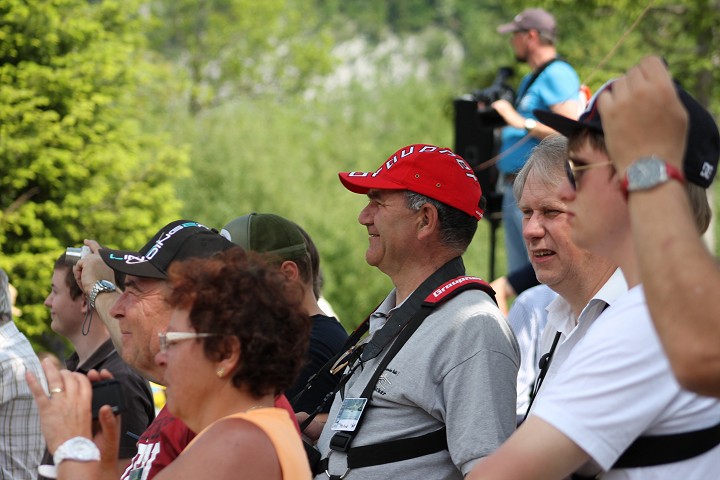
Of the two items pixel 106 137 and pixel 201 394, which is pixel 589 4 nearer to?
pixel 106 137

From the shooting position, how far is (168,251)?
3.33m

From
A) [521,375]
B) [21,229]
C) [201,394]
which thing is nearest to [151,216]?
[21,229]

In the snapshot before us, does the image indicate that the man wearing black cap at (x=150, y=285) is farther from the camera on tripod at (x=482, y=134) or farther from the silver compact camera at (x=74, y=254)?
the camera on tripod at (x=482, y=134)

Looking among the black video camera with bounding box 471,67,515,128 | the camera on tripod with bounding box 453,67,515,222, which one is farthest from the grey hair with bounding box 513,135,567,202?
the camera on tripod with bounding box 453,67,515,222

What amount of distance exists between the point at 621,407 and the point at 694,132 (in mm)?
570

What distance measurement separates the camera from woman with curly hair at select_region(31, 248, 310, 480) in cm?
261

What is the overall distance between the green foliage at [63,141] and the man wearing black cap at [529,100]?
965 cm

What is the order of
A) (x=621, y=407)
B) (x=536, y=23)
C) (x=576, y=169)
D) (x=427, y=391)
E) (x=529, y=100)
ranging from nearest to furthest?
(x=621, y=407), (x=576, y=169), (x=427, y=391), (x=529, y=100), (x=536, y=23)

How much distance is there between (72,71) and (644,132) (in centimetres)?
1597

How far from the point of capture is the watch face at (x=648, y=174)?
174 centimetres

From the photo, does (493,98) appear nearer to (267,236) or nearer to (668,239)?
(267,236)

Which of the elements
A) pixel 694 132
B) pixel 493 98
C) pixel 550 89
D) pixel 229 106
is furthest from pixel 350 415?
pixel 229 106

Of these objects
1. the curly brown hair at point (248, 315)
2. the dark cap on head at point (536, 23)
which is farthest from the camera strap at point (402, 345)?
the dark cap on head at point (536, 23)

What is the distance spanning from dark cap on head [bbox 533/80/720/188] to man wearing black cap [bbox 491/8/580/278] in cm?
444
